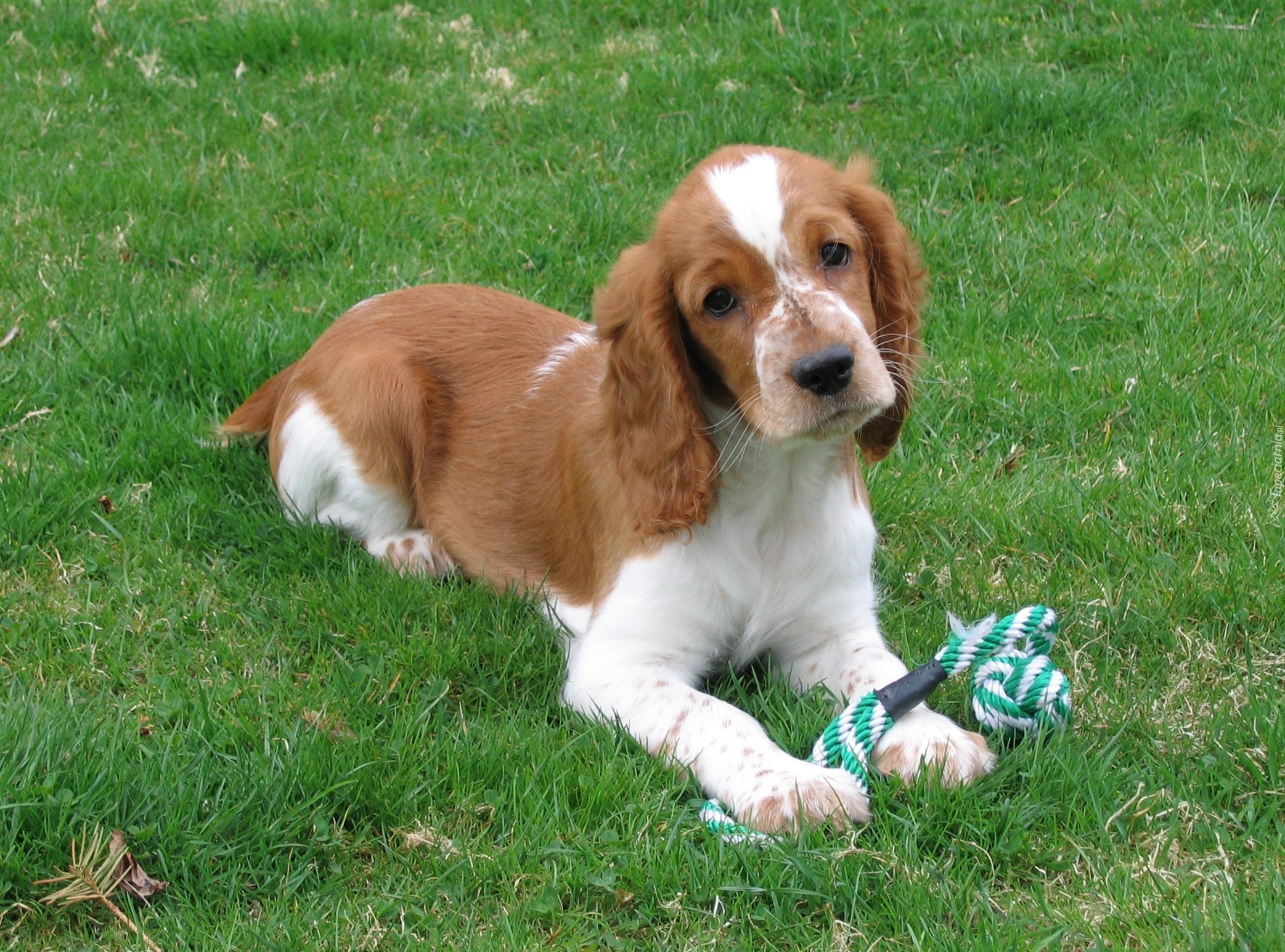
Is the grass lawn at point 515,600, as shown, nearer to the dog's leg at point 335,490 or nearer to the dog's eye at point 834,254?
the dog's leg at point 335,490

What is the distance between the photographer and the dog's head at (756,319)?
3059mm

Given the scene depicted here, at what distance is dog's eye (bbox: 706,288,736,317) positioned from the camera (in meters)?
3.21

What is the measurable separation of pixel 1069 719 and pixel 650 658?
981 mm

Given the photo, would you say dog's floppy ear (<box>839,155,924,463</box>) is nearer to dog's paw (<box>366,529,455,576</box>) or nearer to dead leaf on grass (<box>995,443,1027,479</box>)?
dead leaf on grass (<box>995,443,1027,479</box>)

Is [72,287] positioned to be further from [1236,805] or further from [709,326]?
[1236,805]

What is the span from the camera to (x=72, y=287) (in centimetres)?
548

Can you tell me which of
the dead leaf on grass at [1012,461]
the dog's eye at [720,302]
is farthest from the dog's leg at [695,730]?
the dead leaf on grass at [1012,461]

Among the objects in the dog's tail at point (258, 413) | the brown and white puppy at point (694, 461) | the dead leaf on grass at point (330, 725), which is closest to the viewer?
the brown and white puppy at point (694, 461)

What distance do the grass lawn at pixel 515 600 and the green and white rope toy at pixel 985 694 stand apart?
0.09 m

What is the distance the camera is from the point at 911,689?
10.2 ft

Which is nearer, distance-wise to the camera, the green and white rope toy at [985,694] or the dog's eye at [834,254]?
the green and white rope toy at [985,694]

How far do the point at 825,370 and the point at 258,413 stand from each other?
2368 millimetres

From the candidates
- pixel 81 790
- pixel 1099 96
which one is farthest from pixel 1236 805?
pixel 1099 96

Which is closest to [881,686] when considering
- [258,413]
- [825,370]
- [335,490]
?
[825,370]
